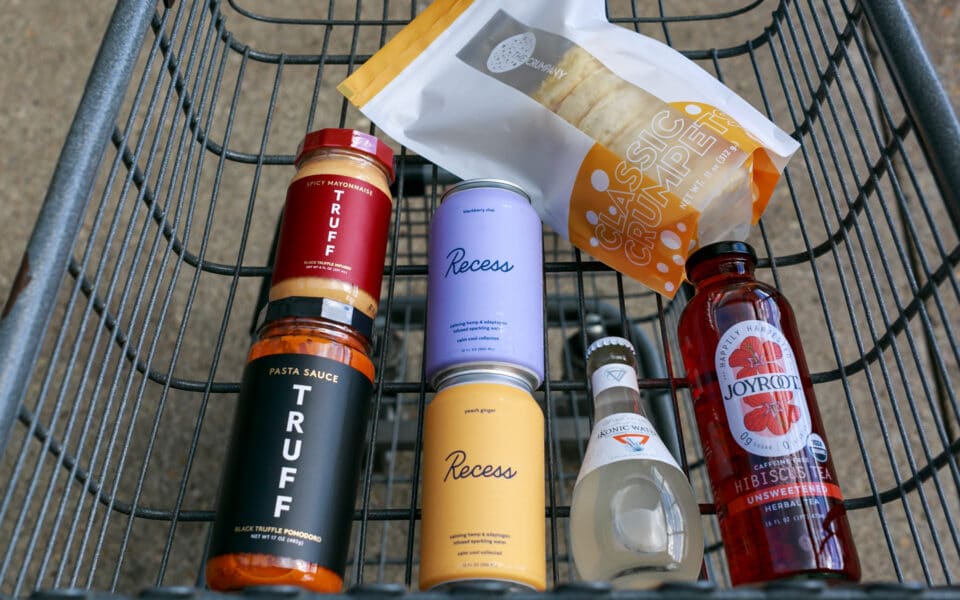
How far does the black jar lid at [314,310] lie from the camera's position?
19.0 inches

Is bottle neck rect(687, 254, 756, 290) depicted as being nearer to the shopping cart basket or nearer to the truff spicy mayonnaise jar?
the shopping cart basket

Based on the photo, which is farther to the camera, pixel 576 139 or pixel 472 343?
pixel 576 139

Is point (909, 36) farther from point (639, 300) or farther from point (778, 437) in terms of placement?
point (639, 300)

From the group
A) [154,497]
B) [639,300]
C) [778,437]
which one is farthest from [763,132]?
[154,497]

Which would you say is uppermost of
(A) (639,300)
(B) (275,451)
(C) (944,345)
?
(A) (639,300)

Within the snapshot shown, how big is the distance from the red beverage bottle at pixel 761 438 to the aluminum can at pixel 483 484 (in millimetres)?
115

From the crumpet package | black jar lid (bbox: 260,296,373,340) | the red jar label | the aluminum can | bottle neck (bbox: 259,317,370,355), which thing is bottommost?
the aluminum can

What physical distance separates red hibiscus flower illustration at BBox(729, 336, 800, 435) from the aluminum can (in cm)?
12

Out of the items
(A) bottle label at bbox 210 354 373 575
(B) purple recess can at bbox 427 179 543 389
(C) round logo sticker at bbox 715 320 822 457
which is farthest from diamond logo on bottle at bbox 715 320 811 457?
(A) bottle label at bbox 210 354 373 575

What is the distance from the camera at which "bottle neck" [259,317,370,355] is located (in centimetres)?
48

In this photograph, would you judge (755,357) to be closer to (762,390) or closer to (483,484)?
(762,390)

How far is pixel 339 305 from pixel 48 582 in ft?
2.29

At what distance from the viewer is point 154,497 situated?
107cm

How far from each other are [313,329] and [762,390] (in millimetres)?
262
